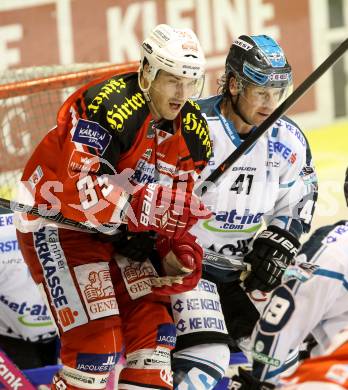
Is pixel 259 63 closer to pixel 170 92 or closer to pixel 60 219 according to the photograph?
pixel 170 92

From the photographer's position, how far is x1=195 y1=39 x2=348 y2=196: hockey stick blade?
391 cm

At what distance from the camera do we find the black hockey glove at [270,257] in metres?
4.25

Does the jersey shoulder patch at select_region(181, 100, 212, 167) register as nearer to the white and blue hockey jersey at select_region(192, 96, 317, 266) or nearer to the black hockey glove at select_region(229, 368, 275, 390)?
the white and blue hockey jersey at select_region(192, 96, 317, 266)

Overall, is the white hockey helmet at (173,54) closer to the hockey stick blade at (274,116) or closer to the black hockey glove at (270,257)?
the hockey stick blade at (274,116)

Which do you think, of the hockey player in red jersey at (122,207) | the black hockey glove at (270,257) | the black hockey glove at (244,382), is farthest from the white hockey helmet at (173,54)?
the black hockey glove at (244,382)

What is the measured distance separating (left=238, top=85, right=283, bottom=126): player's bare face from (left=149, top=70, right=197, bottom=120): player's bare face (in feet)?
1.64

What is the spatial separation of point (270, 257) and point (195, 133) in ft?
2.00

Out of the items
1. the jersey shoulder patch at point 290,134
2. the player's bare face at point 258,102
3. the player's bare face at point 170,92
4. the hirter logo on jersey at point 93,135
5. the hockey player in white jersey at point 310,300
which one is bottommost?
the hockey player in white jersey at point 310,300

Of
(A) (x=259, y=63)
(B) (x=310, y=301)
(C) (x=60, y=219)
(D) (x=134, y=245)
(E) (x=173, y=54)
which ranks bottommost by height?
(B) (x=310, y=301)

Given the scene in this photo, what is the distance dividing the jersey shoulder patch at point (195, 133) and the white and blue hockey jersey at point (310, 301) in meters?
0.46

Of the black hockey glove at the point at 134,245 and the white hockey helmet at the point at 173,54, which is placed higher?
the white hockey helmet at the point at 173,54

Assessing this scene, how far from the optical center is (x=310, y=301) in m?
3.68

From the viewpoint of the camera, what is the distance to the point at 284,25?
7.43 meters

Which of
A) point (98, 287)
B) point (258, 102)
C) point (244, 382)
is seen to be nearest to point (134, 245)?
point (98, 287)
